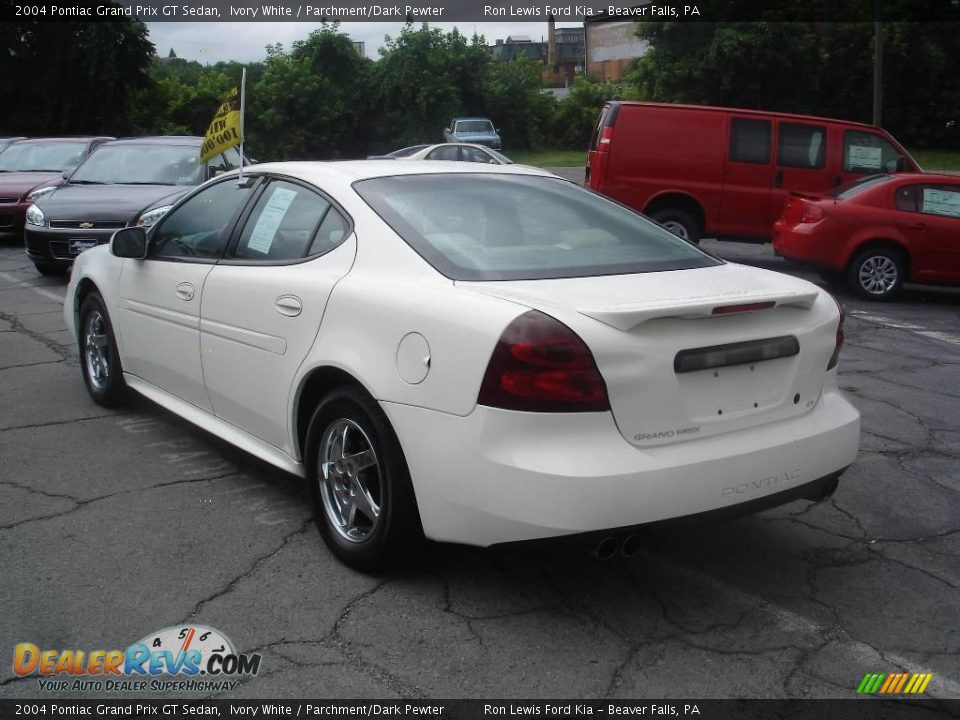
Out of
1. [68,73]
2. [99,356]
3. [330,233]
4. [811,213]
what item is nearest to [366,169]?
[330,233]

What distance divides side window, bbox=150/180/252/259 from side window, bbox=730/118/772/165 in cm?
926

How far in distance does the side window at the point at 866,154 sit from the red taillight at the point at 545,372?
1124cm

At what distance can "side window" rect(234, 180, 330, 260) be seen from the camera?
4.10m

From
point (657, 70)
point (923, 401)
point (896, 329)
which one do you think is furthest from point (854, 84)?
point (923, 401)

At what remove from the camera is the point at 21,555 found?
3826 mm

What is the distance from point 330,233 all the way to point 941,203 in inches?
347

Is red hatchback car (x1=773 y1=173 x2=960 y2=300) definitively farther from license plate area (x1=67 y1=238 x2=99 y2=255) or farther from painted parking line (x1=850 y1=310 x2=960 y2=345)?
license plate area (x1=67 y1=238 x2=99 y2=255)

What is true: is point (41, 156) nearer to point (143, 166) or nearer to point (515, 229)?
point (143, 166)

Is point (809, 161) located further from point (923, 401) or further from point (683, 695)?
point (683, 695)

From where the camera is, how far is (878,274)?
10.9 metres

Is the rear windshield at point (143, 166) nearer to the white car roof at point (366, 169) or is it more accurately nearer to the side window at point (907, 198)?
the white car roof at point (366, 169)

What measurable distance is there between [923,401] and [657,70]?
35.6 metres

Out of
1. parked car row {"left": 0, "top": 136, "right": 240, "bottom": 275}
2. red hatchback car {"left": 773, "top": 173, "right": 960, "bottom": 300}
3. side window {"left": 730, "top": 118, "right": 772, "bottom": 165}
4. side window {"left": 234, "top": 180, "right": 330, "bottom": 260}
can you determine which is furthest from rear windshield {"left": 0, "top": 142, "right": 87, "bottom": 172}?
side window {"left": 234, "top": 180, "right": 330, "bottom": 260}

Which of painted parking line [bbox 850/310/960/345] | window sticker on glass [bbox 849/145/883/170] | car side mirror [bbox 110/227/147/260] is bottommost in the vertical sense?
painted parking line [bbox 850/310/960/345]
